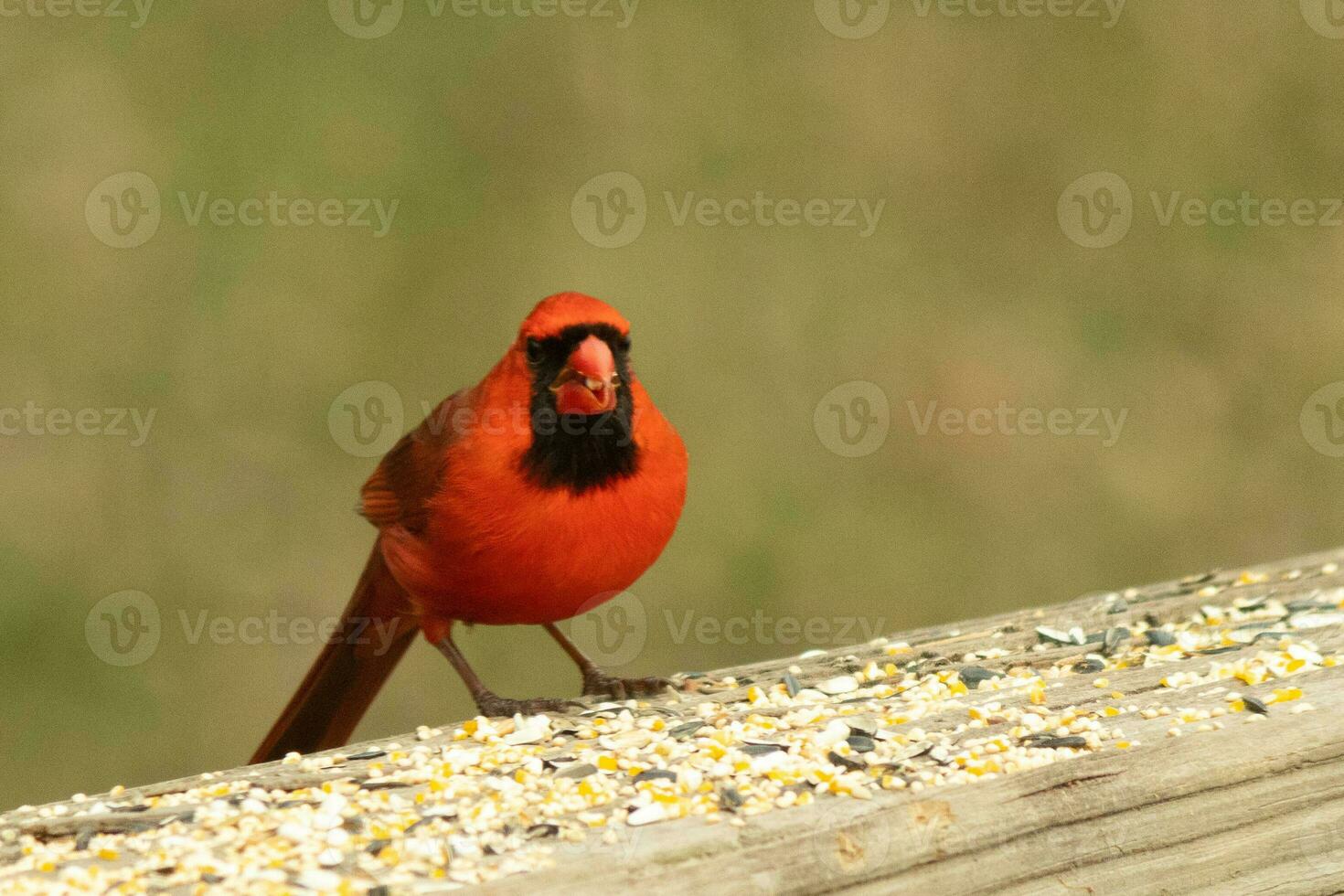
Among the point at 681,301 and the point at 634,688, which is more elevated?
the point at 681,301

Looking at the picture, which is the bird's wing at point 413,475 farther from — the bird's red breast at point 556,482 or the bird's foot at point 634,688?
the bird's foot at point 634,688

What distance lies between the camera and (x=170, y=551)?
498 cm

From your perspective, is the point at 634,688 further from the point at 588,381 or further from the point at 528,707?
the point at 588,381

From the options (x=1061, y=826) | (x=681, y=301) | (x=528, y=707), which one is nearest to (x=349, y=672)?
(x=528, y=707)

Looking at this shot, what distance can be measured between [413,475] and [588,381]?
65cm

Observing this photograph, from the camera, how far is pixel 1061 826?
2.01m

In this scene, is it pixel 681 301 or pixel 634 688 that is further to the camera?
pixel 681 301

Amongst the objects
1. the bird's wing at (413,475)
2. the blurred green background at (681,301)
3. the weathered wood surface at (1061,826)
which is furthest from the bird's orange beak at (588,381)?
the blurred green background at (681,301)

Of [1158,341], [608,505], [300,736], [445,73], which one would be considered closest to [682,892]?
[608,505]

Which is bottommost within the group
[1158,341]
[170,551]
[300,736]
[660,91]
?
[300,736]

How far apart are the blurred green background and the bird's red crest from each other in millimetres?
2179

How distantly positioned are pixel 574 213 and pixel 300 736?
232 cm

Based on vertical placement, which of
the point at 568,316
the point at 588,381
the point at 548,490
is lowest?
the point at 548,490

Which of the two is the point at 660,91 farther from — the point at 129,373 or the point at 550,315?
the point at 550,315
